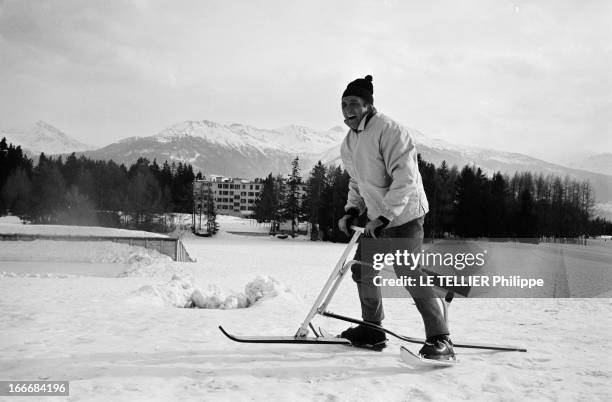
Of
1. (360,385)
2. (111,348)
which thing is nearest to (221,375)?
(360,385)

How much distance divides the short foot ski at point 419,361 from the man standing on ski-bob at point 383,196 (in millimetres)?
52

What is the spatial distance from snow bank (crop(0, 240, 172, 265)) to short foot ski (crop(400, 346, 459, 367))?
65.4 ft

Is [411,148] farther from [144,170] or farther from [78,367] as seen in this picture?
[144,170]

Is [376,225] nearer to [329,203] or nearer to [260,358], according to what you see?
[260,358]

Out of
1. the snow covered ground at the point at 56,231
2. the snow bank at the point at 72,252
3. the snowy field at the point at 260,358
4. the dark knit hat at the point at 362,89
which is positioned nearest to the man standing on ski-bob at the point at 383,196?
the dark knit hat at the point at 362,89

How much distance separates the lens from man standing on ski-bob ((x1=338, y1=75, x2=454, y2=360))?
351 cm

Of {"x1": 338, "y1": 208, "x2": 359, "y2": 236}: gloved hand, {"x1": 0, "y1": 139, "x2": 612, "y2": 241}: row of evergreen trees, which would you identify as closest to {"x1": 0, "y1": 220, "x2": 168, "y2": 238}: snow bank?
{"x1": 0, "y1": 139, "x2": 612, "y2": 241}: row of evergreen trees

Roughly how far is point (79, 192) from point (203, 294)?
6938 centimetres

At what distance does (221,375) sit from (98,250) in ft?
73.6

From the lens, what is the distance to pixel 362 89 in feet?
12.5

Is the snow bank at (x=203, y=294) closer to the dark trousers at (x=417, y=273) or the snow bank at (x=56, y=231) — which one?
the dark trousers at (x=417, y=273)

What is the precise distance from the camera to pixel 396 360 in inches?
146

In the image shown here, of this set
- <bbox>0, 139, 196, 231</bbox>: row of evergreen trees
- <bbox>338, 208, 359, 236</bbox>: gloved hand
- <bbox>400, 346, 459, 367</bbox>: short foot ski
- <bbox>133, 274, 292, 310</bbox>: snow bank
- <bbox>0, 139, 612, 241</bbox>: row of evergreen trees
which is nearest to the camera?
<bbox>400, 346, 459, 367</bbox>: short foot ski

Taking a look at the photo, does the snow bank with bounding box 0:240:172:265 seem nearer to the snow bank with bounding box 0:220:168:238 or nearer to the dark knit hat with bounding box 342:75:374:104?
the snow bank with bounding box 0:220:168:238
